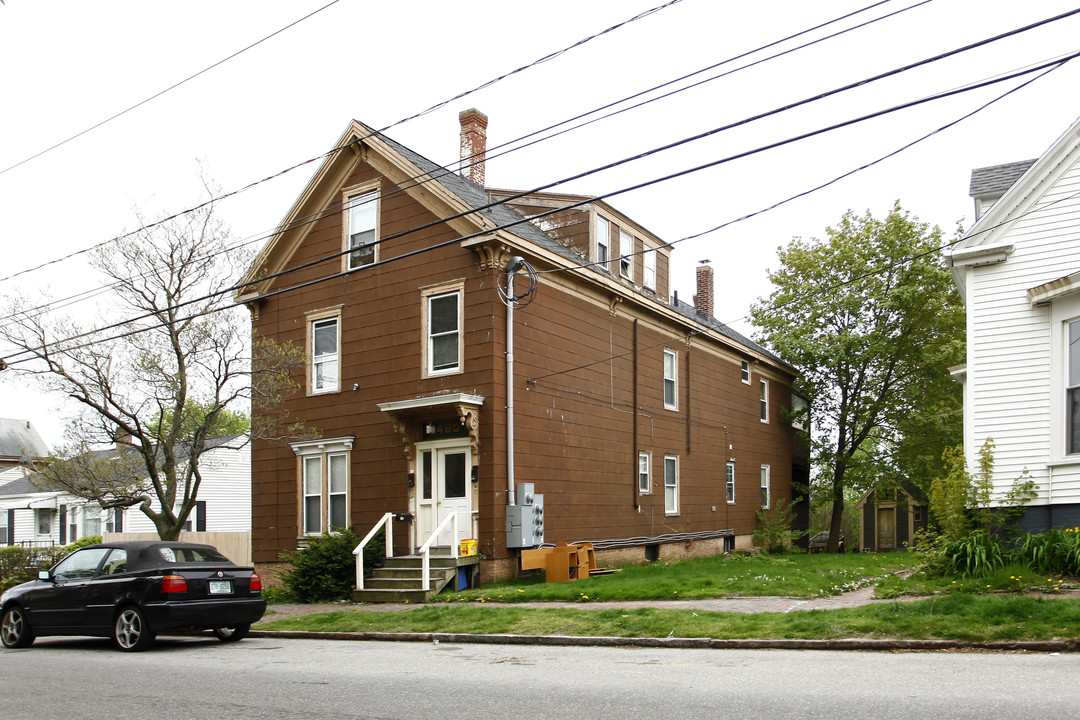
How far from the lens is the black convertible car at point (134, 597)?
12.1 m

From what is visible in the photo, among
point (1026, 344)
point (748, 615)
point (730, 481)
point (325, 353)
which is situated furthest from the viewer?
point (730, 481)

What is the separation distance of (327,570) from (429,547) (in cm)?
225

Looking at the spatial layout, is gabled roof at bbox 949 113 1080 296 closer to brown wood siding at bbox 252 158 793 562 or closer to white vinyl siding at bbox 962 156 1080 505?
white vinyl siding at bbox 962 156 1080 505

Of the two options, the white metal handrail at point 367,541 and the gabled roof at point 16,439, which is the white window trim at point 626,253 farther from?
the gabled roof at point 16,439

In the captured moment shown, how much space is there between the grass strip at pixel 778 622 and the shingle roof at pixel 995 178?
939 cm

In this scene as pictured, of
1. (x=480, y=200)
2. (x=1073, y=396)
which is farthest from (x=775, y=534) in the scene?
(x=1073, y=396)

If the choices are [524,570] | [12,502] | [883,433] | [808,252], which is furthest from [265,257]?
[12,502]

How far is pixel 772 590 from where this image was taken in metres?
14.7

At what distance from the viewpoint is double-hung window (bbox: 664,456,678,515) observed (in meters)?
24.7

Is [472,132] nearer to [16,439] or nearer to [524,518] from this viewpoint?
[524,518]

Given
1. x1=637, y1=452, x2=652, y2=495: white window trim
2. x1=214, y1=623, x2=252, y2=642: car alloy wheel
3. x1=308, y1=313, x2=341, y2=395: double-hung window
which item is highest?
x1=308, y1=313, x2=341, y2=395: double-hung window

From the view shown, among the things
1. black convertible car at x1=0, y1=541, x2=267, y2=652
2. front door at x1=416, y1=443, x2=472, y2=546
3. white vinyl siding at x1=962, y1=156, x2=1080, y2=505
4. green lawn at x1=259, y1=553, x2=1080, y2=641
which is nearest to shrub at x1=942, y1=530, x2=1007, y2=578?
green lawn at x1=259, y1=553, x2=1080, y2=641

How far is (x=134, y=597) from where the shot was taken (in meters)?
12.1

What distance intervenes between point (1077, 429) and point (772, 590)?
528cm
